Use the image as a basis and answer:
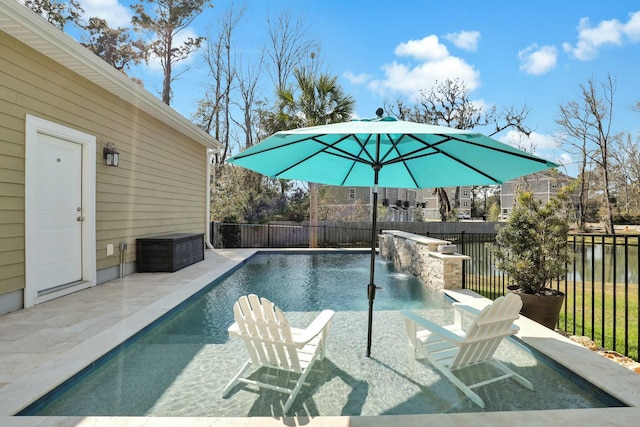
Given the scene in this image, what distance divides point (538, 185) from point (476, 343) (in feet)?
109

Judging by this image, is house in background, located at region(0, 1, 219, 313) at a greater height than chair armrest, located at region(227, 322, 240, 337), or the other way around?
house in background, located at region(0, 1, 219, 313)

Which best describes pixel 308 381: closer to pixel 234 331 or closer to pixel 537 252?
pixel 234 331

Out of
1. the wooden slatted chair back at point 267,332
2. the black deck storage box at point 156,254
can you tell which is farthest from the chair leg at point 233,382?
the black deck storage box at point 156,254

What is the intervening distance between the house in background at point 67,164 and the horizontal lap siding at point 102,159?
0.05 ft

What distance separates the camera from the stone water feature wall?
5402 millimetres

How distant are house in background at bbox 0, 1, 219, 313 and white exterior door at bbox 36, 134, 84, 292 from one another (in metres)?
0.01

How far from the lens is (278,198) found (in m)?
16.7

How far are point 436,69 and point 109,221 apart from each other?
18.3 meters

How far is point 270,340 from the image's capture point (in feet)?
7.86

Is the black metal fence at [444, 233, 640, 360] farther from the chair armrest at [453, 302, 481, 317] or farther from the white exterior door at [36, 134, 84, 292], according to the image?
the white exterior door at [36, 134, 84, 292]

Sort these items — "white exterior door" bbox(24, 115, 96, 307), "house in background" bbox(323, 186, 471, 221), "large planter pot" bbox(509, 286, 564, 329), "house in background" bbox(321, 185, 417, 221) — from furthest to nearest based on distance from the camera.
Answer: "house in background" bbox(323, 186, 471, 221) → "house in background" bbox(321, 185, 417, 221) → "white exterior door" bbox(24, 115, 96, 307) → "large planter pot" bbox(509, 286, 564, 329)

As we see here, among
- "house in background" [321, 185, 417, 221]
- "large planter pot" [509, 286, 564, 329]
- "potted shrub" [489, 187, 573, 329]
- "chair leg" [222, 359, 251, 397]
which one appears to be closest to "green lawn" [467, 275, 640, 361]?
"large planter pot" [509, 286, 564, 329]

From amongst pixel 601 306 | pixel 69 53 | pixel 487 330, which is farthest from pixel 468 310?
pixel 69 53

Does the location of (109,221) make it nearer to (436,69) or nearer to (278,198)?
(278,198)
